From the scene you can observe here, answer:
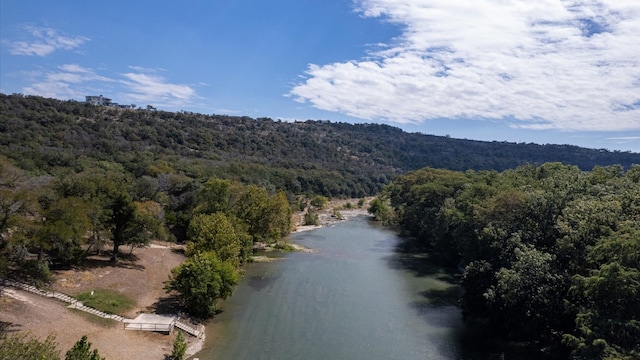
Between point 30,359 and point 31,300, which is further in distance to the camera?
point 31,300

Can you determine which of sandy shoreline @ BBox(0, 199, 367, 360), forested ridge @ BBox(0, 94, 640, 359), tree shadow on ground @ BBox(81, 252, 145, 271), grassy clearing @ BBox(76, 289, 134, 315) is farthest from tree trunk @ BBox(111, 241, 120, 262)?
grassy clearing @ BBox(76, 289, 134, 315)

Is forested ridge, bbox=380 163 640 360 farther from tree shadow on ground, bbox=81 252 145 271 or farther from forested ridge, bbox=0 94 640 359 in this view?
tree shadow on ground, bbox=81 252 145 271

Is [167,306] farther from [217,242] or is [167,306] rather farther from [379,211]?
[379,211]

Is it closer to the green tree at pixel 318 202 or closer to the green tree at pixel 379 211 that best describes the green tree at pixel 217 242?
the green tree at pixel 379 211

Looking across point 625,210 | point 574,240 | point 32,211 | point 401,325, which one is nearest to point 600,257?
point 574,240

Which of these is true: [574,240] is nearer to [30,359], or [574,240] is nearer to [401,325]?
[401,325]

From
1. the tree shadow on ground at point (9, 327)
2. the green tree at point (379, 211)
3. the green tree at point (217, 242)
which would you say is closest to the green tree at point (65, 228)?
the tree shadow on ground at point (9, 327)

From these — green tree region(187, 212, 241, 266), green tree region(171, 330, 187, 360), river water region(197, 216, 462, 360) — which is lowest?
river water region(197, 216, 462, 360)

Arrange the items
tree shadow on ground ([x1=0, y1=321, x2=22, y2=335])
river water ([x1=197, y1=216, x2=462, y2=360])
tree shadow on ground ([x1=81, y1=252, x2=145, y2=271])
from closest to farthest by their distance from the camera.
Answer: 1. tree shadow on ground ([x1=0, y1=321, x2=22, y2=335])
2. river water ([x1=197, y1=216, x2=462, y2=360])
3. tree shadow on ground ([x1=81, y1=252, x2=145, y2=271])
